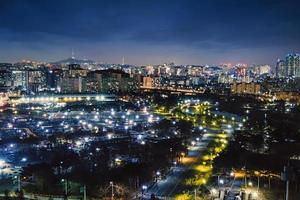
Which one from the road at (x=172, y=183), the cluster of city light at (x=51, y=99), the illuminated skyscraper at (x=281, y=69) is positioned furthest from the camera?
the illuminated skyscraper at (x=281, y=69)

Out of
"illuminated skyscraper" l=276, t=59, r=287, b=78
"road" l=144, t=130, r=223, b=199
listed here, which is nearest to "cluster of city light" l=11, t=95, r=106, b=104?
"road" l=144, t=130, r=223, b=199

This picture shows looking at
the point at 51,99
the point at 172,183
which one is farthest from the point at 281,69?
the point at 172,183

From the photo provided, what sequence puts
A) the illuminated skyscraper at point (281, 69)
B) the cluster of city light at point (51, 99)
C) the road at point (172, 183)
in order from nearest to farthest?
1. the road at point (172, 183)
2. the cluster of city light at point (51, 99)
3. the illuminated skyscraper at point (281, 69)

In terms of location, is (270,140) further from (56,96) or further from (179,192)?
(56,96)

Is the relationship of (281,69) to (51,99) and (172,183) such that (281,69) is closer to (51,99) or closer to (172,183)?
(51,99)

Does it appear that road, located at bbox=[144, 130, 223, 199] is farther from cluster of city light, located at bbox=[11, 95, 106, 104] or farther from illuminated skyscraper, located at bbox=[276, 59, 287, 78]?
illuminated skyscraper, located at bbox=[276, 59, 287, 78]

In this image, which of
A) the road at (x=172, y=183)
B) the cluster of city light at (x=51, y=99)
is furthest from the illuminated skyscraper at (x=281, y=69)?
the road at (x=172, y=183)

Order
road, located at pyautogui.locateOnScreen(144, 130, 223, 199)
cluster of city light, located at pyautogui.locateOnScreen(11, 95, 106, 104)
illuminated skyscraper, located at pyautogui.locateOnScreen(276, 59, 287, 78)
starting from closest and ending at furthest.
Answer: road, located at pyautogui.locateOnScreen(144, 130, 223, 199) → cluster of city light, located at pyautogui.locateOnScreen(11, 95, 106, 104) → illuminated skyscraper, located at pyautogui.locateOnScreen(276, 59, 287, 78)

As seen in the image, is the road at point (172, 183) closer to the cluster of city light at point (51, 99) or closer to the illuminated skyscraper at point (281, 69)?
the cluster of city light at point (51, 99)

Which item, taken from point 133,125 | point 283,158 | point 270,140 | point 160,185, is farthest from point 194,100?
point 160,185

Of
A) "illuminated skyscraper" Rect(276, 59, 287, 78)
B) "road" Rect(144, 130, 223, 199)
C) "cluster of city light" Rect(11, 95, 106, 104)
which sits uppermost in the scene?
"illuminated skyscraper" Rect(276, 59, 287, 78)

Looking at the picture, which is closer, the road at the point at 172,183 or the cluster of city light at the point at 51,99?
the road at the point at 172,183

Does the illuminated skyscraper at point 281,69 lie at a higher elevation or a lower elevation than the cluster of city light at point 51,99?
higher
